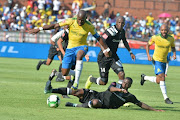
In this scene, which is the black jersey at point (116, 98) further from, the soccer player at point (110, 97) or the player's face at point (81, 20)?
the player's face at point (81, 20)

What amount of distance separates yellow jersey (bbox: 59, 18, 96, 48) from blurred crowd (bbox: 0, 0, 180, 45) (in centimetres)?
2251

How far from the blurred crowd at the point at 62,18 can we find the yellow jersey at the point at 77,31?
22.5 meters

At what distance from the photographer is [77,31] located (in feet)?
37.9

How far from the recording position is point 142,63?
30.4m

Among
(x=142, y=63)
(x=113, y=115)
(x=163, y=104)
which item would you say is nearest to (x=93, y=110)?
(x=113, y=115)

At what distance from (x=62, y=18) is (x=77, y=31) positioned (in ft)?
85.6

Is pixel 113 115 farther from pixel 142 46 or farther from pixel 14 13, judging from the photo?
pixel 14 13

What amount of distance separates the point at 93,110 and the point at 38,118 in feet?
5.84

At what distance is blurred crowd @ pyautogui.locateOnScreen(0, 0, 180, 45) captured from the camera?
35.9m

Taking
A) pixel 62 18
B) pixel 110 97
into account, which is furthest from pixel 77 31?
pixel 62 18

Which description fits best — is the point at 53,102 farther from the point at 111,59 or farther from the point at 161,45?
the point at 161,45

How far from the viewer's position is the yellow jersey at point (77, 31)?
454 inches

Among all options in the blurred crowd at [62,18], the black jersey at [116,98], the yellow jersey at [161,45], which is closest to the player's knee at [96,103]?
the black jersey at [116,98]

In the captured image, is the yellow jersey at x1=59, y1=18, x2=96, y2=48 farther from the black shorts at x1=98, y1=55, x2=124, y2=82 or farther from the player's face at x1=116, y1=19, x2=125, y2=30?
the black shorts at x1=98, y1=55, x2=124, y2=82
